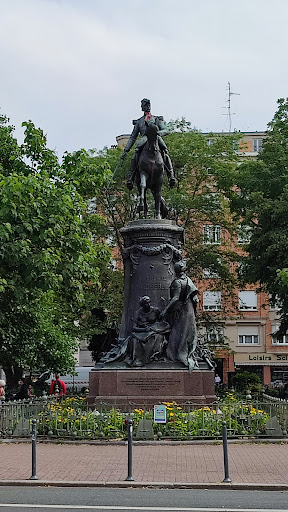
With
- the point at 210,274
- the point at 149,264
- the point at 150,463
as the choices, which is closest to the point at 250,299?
the point at 210,274

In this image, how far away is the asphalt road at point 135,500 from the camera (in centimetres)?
947

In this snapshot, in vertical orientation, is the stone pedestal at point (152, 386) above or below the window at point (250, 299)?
below

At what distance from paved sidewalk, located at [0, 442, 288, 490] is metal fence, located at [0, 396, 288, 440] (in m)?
0.43

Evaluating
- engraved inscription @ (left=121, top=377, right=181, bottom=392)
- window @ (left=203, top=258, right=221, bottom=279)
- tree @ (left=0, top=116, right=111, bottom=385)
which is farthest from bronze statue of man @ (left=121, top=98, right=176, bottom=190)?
window @ (left=203, top=258, right=221, bottom=279)

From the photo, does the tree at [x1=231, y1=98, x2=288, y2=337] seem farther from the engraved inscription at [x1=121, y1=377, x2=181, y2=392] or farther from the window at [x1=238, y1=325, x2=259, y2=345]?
the window at [x1=238, y1=325, x2=259, y2=345]

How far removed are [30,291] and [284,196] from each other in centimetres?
1447

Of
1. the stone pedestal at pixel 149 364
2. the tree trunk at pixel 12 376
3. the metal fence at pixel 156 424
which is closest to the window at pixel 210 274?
the tree trunk at pixel 12 376

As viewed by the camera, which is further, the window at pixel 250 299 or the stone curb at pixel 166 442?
the window at pixel 250 299

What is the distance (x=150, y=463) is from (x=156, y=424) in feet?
10.2

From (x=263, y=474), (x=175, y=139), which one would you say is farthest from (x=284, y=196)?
(x=263, y=474)

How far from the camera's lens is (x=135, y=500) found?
33.1 feet

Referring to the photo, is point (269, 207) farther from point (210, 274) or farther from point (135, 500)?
point (135, 500)

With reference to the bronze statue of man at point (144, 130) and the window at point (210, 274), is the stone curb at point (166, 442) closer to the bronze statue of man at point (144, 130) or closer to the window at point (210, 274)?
the bronze statue of man at point (144, 130)

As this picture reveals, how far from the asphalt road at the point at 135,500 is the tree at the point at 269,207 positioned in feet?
75.2
